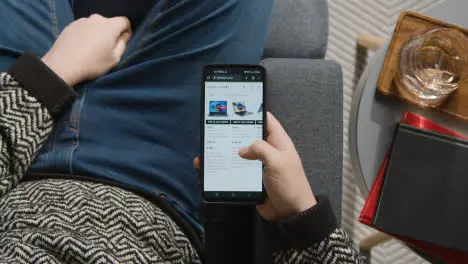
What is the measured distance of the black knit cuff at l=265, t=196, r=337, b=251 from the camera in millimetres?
593

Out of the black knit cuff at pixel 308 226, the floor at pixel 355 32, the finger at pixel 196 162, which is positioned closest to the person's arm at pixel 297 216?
the black knit cuff at pixel 308 226

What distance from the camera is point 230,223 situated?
74 centimetres

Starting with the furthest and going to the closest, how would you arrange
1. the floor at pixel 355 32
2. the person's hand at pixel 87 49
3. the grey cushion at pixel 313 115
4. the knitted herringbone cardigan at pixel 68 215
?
the floor at pixel 355 32 → the grey cushion at pixel 313 115 → the person's hand at pixel 87 49 → the knitted herringbone cardigan at pixel 68 215

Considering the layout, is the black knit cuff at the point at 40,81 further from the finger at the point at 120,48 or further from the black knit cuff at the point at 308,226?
the black knit cuff at the point at 308,226

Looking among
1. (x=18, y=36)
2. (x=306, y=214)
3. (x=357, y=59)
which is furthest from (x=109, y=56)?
(x=357, y=59)

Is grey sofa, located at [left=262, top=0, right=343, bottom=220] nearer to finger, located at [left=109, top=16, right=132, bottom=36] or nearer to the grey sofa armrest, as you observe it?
the grey sofa armrest

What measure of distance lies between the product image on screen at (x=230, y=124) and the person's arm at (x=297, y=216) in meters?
0.07

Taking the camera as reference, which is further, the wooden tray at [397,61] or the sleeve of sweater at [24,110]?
the wooden tray at [397,61]

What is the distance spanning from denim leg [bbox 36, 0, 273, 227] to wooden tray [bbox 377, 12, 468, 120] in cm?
21

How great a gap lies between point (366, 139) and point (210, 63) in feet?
0.88

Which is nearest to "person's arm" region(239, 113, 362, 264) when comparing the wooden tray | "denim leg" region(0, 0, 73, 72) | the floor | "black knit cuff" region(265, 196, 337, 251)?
"black knit cuff" region(265, 196, 337, 251)

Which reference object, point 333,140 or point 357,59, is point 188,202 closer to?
point 333,140

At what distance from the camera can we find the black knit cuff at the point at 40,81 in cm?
63

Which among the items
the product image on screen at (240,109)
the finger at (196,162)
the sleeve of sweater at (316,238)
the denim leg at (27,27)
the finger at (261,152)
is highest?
the denim leg at (27,27)
